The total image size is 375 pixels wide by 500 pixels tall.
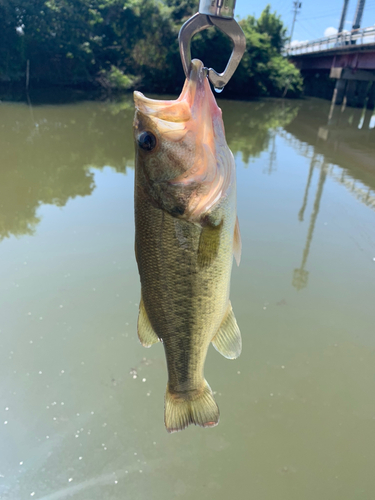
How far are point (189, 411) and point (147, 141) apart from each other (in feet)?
4.08

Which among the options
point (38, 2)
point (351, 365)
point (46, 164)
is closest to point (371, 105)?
point (38, 2)

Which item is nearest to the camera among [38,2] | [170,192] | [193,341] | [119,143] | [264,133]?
[170,192]

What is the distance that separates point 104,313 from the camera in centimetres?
421

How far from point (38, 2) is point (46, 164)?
62.4ft

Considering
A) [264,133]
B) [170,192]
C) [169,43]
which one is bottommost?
[264,133]

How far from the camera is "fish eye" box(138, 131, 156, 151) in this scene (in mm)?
1397

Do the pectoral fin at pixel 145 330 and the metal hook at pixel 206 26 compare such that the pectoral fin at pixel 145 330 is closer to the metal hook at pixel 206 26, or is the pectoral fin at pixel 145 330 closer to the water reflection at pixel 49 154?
the metal hook at pixel 206 26

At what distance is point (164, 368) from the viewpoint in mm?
3586

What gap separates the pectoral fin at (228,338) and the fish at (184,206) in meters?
0.18

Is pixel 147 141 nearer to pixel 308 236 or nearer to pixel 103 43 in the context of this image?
pixel 308 236

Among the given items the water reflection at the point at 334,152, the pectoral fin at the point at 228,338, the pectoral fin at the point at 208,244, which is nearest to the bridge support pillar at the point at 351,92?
the water reflection at the point at 334,152

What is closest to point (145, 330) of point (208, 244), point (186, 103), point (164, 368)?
point (208, 244)

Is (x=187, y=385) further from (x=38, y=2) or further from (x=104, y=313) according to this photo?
(x=38, y=2)

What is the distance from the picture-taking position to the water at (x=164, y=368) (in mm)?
2869
